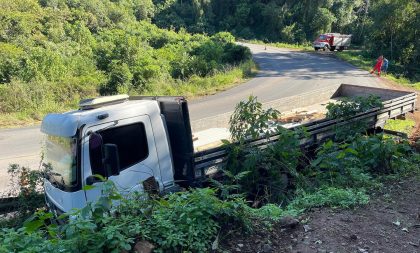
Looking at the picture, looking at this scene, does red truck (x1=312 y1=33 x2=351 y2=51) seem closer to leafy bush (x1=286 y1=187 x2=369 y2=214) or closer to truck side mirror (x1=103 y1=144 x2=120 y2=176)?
leafy bush (x1=286 y1=187 x2=369 y2=214)

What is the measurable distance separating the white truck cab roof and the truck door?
0.26 feet

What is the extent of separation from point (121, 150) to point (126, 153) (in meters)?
0.08

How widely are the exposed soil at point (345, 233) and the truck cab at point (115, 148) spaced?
5.40 ft

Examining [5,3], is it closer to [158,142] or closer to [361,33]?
[158,142]

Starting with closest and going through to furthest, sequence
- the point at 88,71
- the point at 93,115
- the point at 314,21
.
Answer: the point at 93,115 → the point at 88,71 → the point at 314,21

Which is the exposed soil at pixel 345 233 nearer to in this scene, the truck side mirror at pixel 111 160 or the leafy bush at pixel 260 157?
the leafy bush at pixel 260 157

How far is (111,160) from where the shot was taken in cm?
431

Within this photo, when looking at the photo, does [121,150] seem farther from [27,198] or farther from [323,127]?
[323,127]

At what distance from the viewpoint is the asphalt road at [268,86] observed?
11054mm

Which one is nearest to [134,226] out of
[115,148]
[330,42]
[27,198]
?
[115,148]

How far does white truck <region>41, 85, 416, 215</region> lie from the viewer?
4.29 metres

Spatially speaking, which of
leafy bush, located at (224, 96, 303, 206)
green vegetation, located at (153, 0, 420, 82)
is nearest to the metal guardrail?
leafy bush, located at (224, 96, 303, 206)

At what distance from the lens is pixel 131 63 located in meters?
22.1

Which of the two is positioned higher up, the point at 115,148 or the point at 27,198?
the point at 115,148
